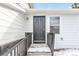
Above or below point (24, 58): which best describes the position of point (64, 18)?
above

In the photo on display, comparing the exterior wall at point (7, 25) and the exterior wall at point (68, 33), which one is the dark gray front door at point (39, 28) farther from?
the exterior wall at point (7, 25)

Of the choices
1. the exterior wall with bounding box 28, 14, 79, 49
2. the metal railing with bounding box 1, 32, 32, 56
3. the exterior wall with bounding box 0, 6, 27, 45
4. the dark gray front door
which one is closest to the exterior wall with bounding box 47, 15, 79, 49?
the exterior wall with bounding box 28, 14, 79, 49

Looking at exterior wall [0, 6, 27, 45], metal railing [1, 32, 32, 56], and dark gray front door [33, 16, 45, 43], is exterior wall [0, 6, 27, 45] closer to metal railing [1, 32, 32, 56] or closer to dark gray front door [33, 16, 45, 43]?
metal railing [1, 32, 32, 56]

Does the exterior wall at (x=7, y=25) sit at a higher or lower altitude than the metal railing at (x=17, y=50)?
higher

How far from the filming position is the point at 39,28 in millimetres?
10445

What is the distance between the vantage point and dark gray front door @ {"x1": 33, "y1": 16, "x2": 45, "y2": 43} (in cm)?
1036

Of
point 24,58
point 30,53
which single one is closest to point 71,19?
point 30,53

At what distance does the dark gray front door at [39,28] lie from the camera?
10.4 metres

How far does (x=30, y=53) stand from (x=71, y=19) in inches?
210

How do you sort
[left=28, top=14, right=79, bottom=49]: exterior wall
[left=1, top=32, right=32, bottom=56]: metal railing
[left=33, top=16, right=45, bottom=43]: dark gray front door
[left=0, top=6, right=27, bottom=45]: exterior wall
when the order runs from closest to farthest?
[left=1, top=32, right=32, bottom=56]: metal railing
[left=0, top=6, right=27, bottom=45]: exterior wall
[left=28, top=14, right=79, bottom=49]: exterior wall
[left=33, top=16, right=45, bottom=43]: dark gray front door

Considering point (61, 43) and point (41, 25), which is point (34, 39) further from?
point (61, 43)

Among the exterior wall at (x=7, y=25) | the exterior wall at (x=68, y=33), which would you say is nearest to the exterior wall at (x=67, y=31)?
the exterior wall at (x=68, y=33)

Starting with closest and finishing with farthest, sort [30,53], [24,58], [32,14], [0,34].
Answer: [24,58]
[0,34]
[30,53]
[32,14]

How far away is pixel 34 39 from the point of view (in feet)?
33.9
